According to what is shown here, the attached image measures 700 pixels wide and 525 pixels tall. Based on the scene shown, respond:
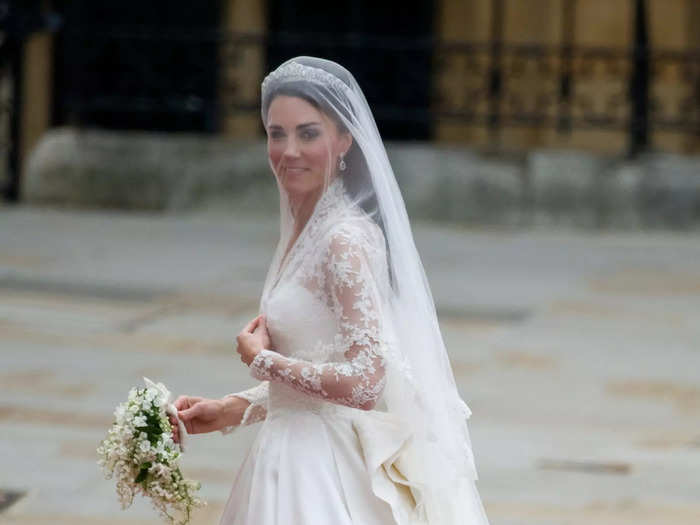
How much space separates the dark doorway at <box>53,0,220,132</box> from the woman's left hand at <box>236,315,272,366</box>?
461 inches

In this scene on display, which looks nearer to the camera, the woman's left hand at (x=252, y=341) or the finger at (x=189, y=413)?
the woman's left hand at (x=252, y=341)

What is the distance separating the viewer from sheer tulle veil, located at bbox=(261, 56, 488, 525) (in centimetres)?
372

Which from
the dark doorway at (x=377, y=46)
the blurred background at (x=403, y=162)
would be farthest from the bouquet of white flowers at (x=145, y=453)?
the dark doorway at (x=377, y=46)

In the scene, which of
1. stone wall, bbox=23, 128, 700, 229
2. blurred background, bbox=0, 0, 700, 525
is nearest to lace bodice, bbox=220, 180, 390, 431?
blurred background, bbox=0, 0, 700, 525

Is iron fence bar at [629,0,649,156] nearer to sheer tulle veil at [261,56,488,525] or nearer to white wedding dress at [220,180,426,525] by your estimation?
sheer tulle veil at [261,56,488,525]

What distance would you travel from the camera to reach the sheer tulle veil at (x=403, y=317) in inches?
146

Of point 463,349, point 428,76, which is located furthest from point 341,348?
point 428,76

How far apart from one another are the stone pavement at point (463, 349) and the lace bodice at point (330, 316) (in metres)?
2.46

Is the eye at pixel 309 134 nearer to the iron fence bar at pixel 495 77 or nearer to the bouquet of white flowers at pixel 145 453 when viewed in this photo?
the bouquet of white flowers at pixel 145 453

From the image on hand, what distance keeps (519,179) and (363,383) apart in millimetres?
11555

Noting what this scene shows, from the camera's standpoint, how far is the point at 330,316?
3.66 m

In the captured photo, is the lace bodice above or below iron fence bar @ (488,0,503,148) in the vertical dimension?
below

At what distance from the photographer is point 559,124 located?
50.6 ft

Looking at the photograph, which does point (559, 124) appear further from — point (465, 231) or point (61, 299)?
point (61, 299)
